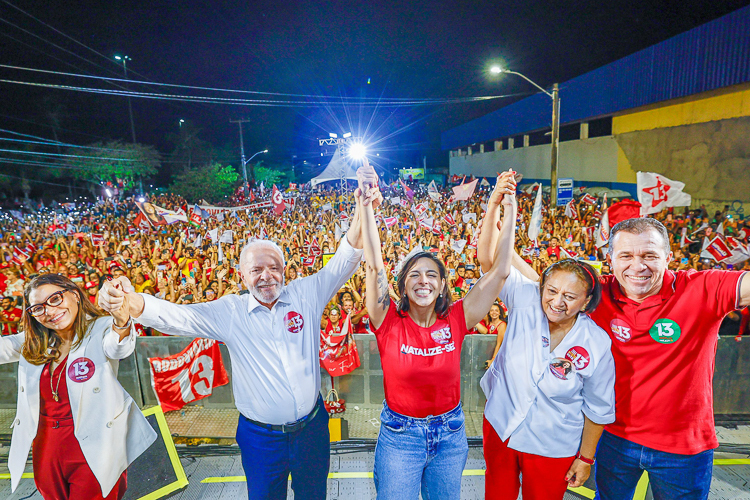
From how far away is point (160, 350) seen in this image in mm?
5320

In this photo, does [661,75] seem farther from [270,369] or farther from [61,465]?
[61,465]

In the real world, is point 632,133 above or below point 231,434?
above

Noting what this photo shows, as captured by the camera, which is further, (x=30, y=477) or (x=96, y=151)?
(x=96, y=151)

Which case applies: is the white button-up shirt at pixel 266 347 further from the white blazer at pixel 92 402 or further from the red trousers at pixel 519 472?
the red trousers at pixel 519 472

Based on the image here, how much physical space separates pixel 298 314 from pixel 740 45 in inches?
808

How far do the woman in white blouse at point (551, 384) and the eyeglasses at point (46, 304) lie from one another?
2677mm

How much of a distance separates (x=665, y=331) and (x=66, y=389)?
3.54m

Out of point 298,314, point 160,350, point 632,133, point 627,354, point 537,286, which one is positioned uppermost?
point 632,133

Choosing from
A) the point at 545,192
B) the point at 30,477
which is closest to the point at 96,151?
the point at 545,192

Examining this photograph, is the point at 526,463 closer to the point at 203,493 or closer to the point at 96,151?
the point at 203,493

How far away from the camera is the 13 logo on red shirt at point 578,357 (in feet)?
7.33

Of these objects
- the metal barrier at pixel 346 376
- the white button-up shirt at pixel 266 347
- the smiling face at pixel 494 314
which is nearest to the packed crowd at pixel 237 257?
the smiling face at pixel 494 314

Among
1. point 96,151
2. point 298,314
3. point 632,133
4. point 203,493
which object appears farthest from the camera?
point 96,151

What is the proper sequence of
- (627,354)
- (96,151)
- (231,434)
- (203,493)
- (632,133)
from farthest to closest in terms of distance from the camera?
(96,151) → (632,133) → (231,434) → (203,493) → (627,354)
